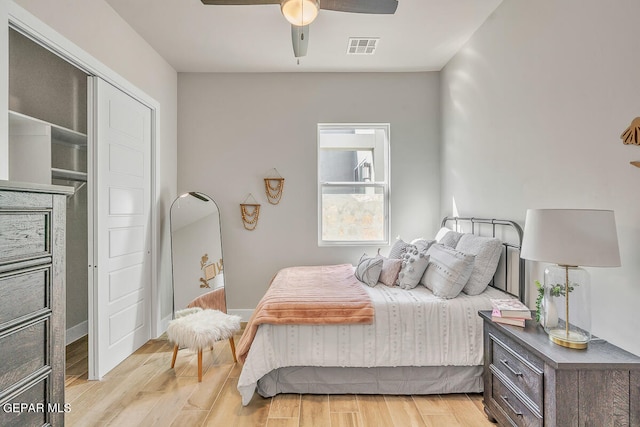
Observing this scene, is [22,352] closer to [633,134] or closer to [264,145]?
[633,134]

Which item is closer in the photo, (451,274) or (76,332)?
(451,274)

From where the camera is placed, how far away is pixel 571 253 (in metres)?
1.52

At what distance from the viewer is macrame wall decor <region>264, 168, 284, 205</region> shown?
13.0 ft

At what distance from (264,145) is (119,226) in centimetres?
177

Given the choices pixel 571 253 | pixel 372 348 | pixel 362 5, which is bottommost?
pixel 372 348

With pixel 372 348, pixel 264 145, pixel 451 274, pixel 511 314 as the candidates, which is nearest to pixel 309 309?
pixel 372 348

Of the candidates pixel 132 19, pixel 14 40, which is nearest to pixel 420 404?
pixel 132 19

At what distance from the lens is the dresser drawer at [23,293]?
1.02 meters

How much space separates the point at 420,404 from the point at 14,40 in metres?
4.25

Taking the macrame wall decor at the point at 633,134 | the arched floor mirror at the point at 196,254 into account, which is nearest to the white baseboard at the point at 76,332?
the arched floor mirror at the point at 196,254

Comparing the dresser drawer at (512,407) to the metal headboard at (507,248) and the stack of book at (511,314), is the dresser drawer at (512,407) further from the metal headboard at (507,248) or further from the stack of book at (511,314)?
the metal headboard at (507,248)

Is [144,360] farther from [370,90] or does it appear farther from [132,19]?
[370,90]

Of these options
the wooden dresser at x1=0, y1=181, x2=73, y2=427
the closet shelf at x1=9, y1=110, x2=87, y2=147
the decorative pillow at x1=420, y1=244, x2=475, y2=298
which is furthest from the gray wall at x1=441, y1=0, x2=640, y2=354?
the closet shelf at x1=9, y1=110, x2=87, y2=147

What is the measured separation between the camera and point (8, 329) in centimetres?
103
